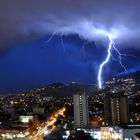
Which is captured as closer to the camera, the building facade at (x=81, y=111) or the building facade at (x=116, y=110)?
the building facade at (x=81, y=111)

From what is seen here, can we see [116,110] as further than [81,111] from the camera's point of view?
Yes

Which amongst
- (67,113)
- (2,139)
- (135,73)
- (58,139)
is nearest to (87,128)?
(58,139)

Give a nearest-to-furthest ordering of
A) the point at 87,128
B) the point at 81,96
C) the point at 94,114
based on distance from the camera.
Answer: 1. the point at 87,128
2. the point at 81,96
3. the point at 94,114

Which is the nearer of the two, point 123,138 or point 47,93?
point 123,138

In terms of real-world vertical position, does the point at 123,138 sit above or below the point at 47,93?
below

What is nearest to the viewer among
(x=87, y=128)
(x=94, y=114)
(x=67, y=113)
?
(x=87, y=128)

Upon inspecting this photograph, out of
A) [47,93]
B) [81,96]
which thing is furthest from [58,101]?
[81,96]

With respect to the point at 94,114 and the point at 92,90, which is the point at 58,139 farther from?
the point at 92,90

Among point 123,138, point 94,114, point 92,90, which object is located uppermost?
point 92,90

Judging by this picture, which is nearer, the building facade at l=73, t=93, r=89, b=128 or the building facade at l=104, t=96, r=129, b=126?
the building facade at l=73, t=93, r=89, b=128
